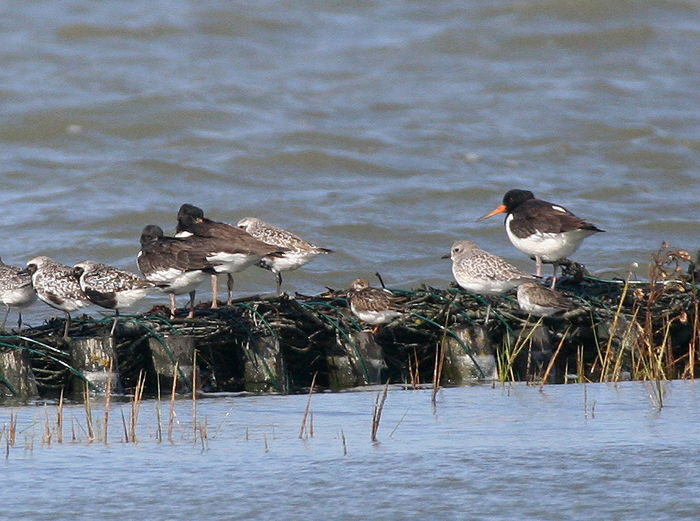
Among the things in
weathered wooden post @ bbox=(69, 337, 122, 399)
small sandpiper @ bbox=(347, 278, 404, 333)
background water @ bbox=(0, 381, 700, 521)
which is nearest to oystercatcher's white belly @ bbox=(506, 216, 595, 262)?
small sandpiper @ bbox=(347, 278, 404, 333)

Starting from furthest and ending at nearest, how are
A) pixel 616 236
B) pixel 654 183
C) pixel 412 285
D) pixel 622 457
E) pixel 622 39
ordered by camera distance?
pixel 622 39, pixel 654 183, pixel 616 236, pixel 412 285, pixel 622 457

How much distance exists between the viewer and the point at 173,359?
9.57m

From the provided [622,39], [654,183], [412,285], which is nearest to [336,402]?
[412,285]

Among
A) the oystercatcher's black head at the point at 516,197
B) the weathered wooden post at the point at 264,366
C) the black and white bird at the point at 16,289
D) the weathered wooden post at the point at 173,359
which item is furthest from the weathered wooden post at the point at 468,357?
the black and white bird at the point at 16,289

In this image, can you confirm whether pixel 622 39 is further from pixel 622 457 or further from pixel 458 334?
pixel 622 457

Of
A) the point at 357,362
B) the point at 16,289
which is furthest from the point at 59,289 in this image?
the point at 357,362

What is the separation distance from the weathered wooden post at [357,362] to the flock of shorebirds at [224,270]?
0.19 m

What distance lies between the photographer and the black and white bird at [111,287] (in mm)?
9797

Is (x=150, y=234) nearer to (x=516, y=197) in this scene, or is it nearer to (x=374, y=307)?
(x=374, y=307)

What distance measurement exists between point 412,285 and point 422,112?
35.7 feet

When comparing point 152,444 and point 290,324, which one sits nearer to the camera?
point 152,444

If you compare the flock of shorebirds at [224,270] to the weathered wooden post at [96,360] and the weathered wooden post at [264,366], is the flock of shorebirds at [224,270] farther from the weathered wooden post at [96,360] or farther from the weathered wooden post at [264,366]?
the weathered wooden post at [264,366]

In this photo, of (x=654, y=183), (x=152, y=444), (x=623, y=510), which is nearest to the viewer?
(x=623, y=510)

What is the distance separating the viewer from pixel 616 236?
1939cm
